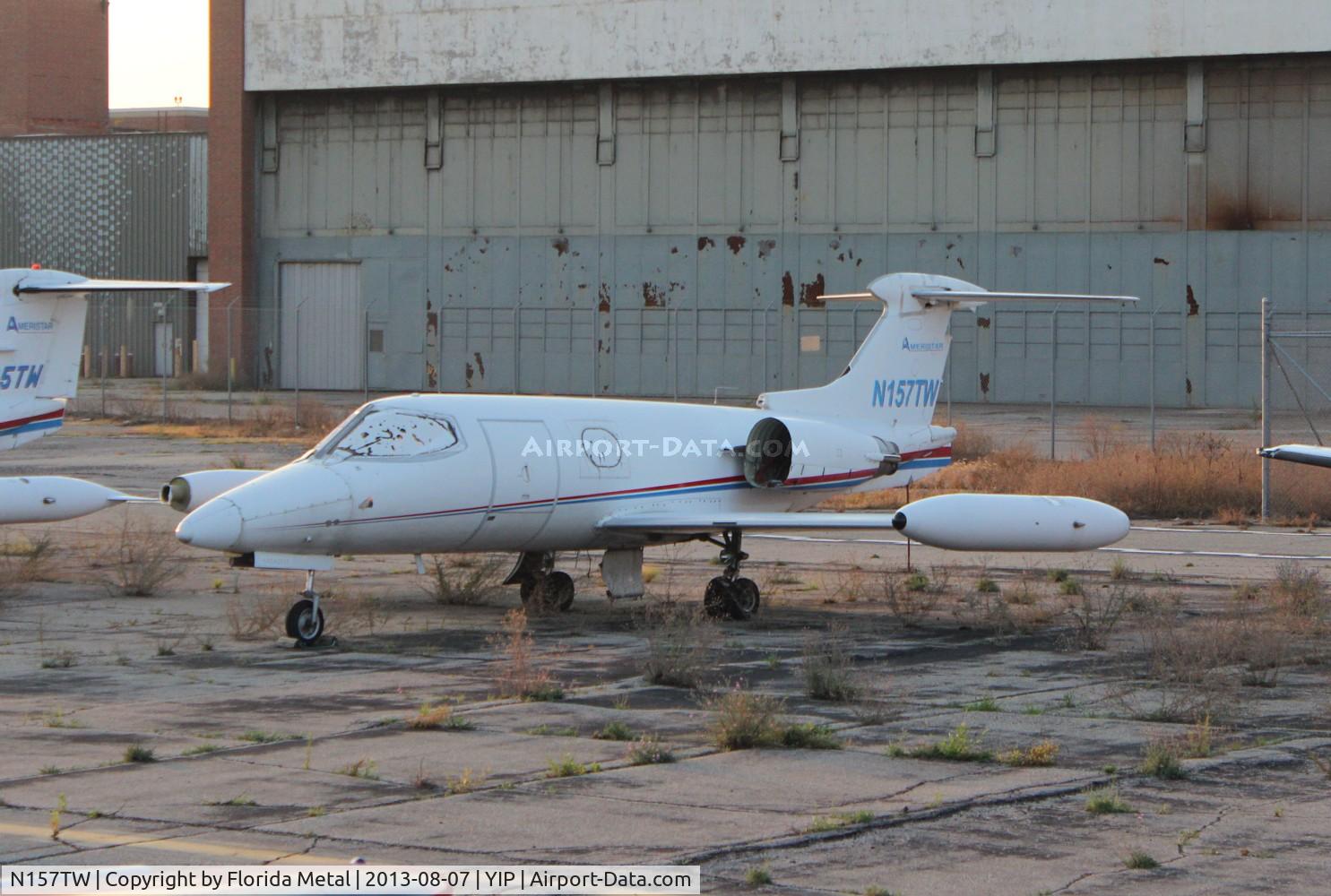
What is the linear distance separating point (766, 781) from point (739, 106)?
44859mm

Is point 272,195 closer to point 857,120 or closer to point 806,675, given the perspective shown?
point 857,120

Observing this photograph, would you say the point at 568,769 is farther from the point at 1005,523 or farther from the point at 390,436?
the point at 1005,523

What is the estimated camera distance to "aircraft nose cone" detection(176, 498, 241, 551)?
15.2 m

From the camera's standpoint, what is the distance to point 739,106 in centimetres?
5338

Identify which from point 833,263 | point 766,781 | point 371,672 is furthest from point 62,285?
point 833,263

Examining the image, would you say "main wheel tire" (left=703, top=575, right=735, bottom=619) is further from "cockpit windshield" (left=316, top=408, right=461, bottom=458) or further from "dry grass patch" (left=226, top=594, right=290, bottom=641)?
"dry grass patch" (left=226, top=594, right=290, bottom=641)

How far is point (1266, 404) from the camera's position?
26031mm

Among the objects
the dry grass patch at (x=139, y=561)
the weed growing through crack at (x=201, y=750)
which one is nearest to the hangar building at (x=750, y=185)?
the dry grass patch at (x=139, y=561)

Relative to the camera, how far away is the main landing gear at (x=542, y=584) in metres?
18.8

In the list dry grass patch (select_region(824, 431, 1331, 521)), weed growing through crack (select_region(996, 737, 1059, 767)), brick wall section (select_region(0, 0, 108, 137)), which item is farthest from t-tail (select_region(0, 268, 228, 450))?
brick wall section (select_region(0, 0, 108, 137))

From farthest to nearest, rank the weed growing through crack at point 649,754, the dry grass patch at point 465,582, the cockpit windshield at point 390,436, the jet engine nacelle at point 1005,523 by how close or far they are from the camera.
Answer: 1. the dry grass patch at point 465,582
2. the cockpit windshield at point 390,436
3. the jet engine nacelle at point 1005,523
4. the weed growing through crack at point 649,754

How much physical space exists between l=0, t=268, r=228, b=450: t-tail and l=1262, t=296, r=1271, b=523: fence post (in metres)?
14.4

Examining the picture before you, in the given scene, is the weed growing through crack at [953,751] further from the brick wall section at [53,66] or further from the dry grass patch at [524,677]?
the brick wall section at [53,66]

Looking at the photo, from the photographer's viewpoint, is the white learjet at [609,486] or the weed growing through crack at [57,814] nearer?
the weed growing through crack at [57,814]
